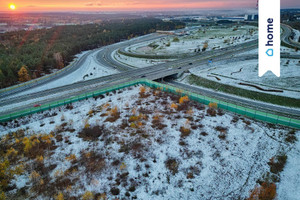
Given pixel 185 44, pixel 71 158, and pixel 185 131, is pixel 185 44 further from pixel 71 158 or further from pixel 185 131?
pixel 71 158

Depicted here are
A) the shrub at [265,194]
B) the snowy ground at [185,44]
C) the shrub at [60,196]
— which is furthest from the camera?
the snowy ground at [185,44]

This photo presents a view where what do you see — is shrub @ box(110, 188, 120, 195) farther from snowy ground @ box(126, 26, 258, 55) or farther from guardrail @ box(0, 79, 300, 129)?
snowy ground @ box(126, 26, 258, 55)

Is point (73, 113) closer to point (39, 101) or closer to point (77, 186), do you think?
point (39, 101)

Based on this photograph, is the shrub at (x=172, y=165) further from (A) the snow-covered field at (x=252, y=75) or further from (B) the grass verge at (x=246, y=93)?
(A) the snow-covered field at (x=252, y=75)

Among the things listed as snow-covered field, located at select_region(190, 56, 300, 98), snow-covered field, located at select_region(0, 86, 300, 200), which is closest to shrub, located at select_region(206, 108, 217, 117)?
snow-covered field, located at select_region(0, 86, 300, 200)

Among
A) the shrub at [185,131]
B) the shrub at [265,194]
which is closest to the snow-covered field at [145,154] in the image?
the shrub at [185,131]

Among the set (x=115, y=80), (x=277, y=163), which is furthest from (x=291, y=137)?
(x=115, y=80)

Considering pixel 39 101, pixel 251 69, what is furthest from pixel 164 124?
pixel 251 69
